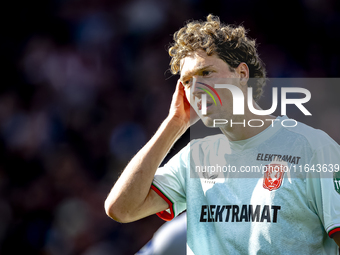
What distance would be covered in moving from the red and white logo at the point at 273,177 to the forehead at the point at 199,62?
0.60m

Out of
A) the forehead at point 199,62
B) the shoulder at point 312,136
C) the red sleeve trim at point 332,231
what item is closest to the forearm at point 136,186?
the forehead at point 199,62

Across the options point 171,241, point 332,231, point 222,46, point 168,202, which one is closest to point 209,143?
point 168,202

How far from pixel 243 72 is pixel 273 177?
66 cm

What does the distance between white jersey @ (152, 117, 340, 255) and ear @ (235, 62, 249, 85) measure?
0.32 metres

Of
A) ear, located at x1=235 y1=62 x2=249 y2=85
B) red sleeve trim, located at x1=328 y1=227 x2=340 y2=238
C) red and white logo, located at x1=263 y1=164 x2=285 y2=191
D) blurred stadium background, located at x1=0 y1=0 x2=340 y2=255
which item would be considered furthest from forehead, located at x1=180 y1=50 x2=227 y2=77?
blurred stadium background, located at x1=0 y1=0 x2=340 y2=255

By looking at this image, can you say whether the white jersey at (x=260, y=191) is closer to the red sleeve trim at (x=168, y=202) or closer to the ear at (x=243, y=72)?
the red sleeve trim at (x=168, y=202)

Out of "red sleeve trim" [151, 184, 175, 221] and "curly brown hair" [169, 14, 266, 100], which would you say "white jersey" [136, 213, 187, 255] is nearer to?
"red sleeve trim" [151, 184, 175, 221]

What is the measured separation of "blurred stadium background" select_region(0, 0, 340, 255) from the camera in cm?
422

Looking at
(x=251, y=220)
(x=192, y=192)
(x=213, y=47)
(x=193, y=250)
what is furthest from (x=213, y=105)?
(x=193, y=250)

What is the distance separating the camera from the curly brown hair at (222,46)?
6.43 ft

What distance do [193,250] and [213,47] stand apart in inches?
41.0

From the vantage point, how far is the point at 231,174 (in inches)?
71.1

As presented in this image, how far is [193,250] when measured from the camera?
181 centimetres

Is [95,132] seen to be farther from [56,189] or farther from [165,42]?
[165,42]
